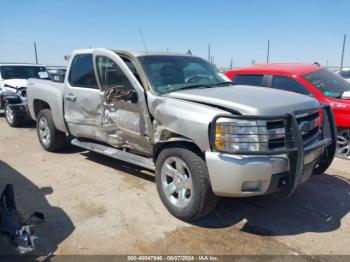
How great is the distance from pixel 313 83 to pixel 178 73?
10.2 feet

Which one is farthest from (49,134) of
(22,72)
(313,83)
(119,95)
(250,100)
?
(22,72)

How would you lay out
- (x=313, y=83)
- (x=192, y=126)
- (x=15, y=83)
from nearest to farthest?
1. (x=192, y=126)
2. (x=313, y=83)
3. (x=15, y=83)

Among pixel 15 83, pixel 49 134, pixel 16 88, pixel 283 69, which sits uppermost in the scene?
pixel 283 69

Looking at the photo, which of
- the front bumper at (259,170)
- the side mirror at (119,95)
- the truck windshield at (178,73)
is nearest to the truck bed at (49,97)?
the side mirror at (119,95)

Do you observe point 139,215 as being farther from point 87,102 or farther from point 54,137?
point 54,137

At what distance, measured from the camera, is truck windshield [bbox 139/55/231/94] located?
14.5ft

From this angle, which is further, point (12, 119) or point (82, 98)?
point (12, 119)

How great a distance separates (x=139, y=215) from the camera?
407cm

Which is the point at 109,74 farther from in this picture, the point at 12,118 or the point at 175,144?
the point at 12,118

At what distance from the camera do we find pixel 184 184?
382cm

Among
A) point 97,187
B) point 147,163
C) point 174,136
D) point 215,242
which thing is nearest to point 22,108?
point 97,187

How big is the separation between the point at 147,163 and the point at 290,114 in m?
1.98

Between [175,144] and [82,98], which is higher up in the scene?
[82,98]

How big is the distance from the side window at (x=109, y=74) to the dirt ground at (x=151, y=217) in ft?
4.70
